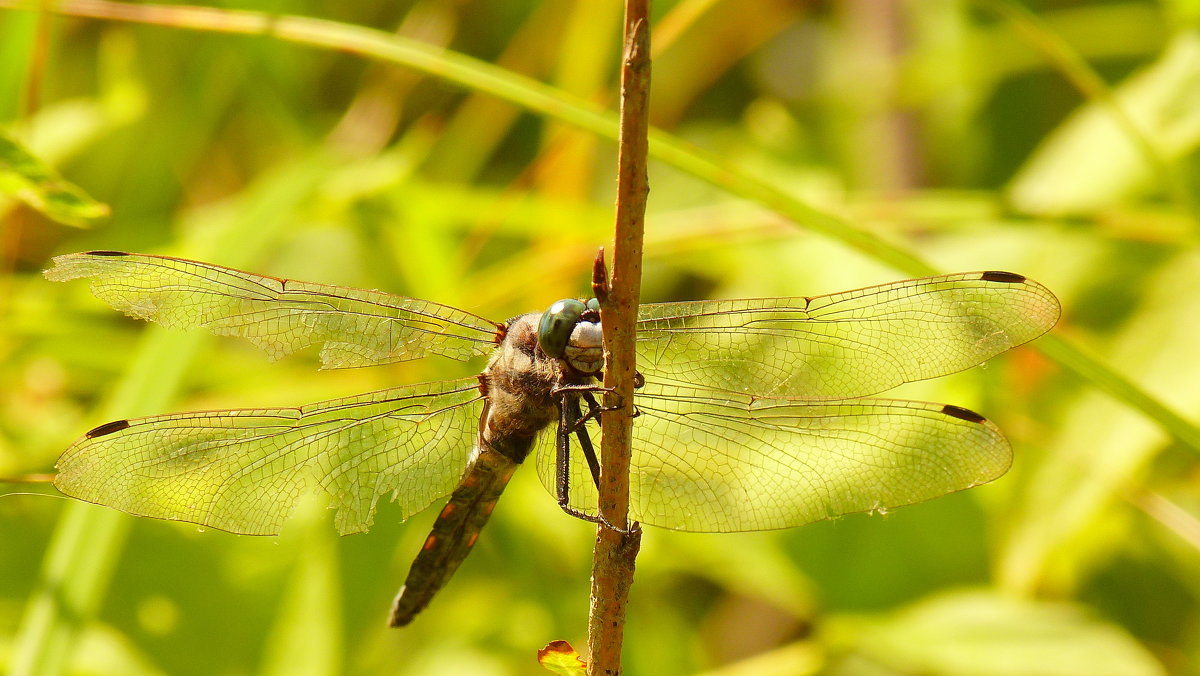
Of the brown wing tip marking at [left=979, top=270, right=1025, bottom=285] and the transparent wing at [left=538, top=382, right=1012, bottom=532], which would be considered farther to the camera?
the transparent wing at [left=538, top=382, right=1012, bottom=532]

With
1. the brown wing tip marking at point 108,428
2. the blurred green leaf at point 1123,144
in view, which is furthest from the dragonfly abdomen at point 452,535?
the blurred green leaf at point 1123,144

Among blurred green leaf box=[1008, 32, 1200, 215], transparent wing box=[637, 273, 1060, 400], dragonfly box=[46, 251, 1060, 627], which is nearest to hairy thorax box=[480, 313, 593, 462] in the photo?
dragonfly box=[46, 251, 1060, 627]

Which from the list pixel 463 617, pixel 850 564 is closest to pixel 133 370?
pixel 463 617

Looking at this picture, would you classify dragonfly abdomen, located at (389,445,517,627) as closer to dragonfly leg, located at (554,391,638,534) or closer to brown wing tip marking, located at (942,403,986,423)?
dragonfly leg, located at (554,391,638,534)

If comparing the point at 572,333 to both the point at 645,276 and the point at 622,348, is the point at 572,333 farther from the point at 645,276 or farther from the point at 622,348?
the point at 645,276

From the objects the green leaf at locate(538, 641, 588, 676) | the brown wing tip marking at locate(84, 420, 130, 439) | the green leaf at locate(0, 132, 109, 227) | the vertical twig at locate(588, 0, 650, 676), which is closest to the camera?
the vertical twig at locate(588, 0, 650, 676)

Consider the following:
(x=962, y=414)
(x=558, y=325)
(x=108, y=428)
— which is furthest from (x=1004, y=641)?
(x=108, y=428)

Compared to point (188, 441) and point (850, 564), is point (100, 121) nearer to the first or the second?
point (188, 441)
